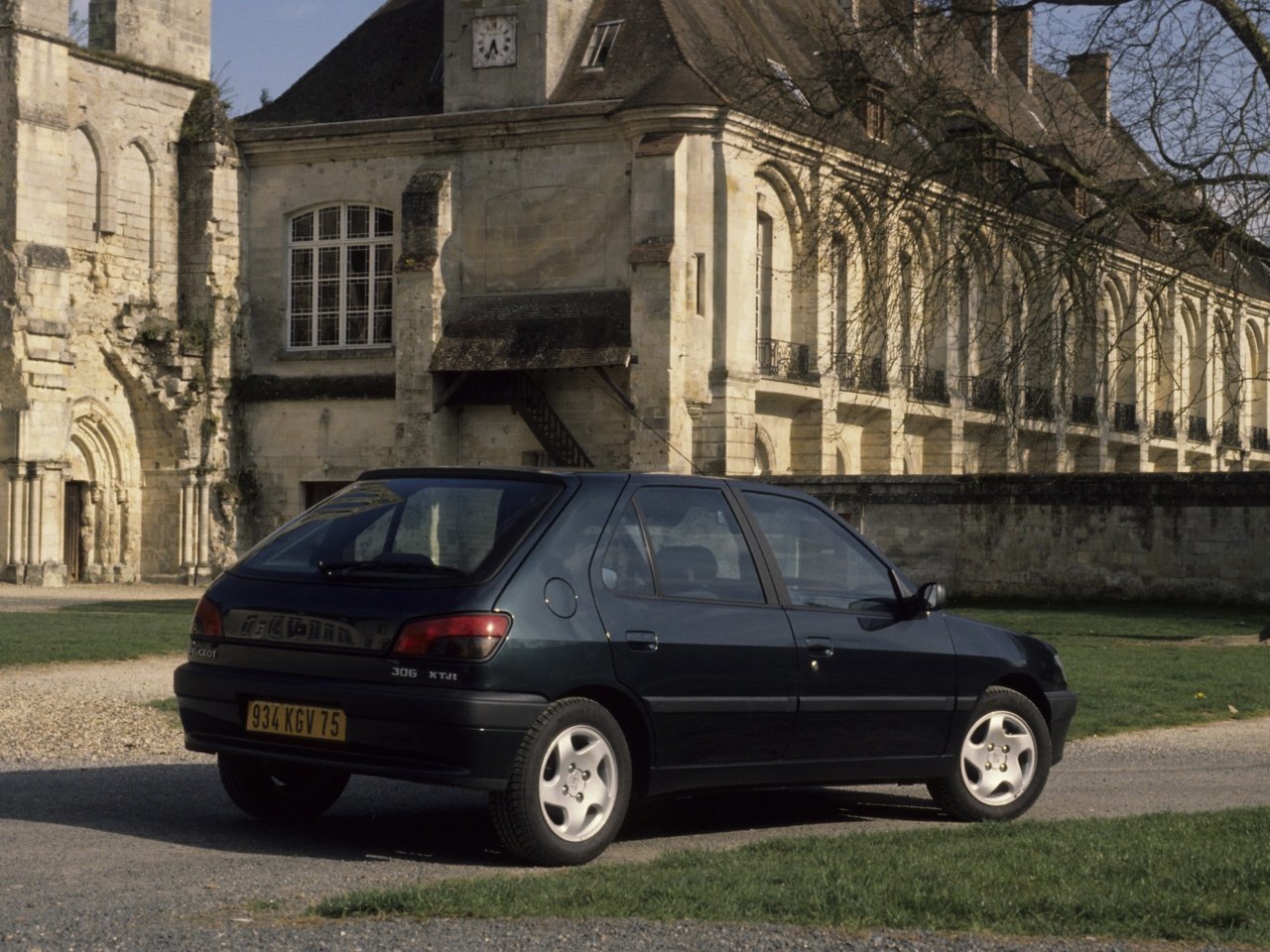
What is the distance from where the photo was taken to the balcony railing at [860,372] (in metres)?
43.9

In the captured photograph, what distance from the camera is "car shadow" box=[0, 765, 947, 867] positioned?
8.54m

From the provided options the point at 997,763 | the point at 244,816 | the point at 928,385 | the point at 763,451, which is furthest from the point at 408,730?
the point at 928,385

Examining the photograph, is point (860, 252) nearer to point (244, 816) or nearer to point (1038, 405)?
point (1038, 405)

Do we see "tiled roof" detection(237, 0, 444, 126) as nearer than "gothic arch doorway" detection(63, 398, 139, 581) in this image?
No

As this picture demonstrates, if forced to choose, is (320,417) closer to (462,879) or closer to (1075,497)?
(1075,497)

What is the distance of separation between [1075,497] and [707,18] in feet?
48.9

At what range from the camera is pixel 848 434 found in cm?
4547

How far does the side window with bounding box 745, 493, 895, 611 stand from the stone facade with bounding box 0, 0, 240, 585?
32118 mm

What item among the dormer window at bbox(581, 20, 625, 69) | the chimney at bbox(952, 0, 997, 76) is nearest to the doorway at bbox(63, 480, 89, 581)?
the dormer window at bbox(581, 20, 625, 69)

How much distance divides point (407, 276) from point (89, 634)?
1906 centimetres

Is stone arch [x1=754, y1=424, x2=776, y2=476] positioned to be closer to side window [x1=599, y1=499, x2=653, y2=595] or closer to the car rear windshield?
the car rear windshield

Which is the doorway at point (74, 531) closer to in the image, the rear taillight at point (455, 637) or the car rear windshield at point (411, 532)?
the car rear windshield at point (411, 532)

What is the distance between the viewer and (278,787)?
9281mm

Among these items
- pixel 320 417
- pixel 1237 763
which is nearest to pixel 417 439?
pixel 320 417
